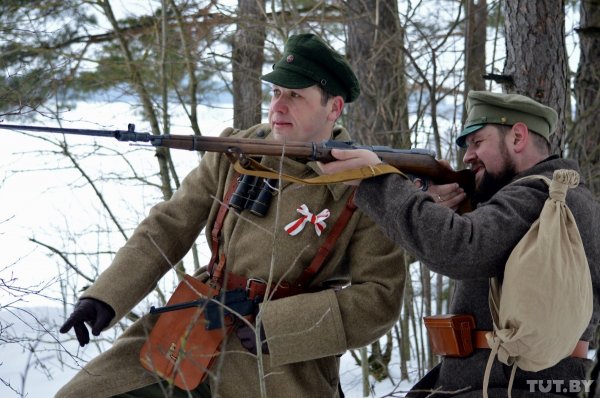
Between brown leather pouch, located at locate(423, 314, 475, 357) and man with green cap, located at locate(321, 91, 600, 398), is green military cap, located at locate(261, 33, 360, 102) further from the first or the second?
brown leather pouch, located at locate(423, 314, 475, 357)

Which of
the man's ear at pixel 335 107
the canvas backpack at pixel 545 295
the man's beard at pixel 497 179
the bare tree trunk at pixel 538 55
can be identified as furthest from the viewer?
the bare tree trunk at pixel 538 55

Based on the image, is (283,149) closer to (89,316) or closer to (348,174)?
(348,174)

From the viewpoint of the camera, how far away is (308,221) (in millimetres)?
3912

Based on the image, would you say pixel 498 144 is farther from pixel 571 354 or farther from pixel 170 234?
pixel 170 234

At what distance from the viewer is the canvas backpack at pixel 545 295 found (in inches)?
124

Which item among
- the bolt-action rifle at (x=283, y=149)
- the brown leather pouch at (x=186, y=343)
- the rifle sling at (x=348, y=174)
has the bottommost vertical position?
the brown leather pouch at (x=186, y=343)

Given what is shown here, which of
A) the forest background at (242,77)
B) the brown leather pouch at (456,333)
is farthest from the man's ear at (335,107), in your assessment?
the forest background at (242,77)

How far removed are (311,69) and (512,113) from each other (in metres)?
0.94

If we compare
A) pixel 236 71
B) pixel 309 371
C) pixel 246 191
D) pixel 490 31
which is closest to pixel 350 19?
pixel 236 71

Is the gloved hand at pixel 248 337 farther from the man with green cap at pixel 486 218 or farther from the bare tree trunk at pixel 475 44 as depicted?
the bare tree trunk at pixel 475 44

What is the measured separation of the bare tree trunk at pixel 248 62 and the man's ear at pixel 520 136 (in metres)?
3.84

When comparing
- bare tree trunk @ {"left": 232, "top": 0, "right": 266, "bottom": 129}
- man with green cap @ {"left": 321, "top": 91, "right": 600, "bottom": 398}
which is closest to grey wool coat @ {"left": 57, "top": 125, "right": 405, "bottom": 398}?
man with green cap @ {"left": 321, "top": 91, "right": 600, "bottom": 398}

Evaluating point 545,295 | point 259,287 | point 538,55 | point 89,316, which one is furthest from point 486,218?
point 538,55

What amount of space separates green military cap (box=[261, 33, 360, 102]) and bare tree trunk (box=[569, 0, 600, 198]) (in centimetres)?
366
